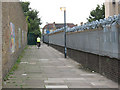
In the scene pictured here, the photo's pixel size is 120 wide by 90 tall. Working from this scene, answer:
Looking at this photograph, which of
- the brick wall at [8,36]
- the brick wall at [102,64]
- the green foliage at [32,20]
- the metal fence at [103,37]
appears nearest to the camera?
the brick wall at [102,64]

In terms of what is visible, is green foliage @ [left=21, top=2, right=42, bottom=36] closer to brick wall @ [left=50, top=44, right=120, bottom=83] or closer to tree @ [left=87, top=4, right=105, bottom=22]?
tree @ [left=87, top=4, right=105, bottom=22]

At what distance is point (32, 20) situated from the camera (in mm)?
61250

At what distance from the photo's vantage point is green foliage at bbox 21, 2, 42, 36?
5950cm

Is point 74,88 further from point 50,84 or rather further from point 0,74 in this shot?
point 0,74

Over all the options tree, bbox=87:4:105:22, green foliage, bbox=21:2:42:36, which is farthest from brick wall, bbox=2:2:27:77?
tree, bbox=87:4:105:22

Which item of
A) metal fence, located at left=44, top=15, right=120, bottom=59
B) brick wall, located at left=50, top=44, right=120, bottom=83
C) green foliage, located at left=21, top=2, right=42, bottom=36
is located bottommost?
brick wall, located at left=50, top=44, right=120, bottom=83

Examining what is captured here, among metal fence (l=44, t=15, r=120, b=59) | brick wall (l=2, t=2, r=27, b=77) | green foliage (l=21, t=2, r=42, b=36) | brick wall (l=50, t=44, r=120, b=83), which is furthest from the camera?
green foliage (l=21, t=2, r=42, b=36)

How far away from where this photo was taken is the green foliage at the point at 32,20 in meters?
59.5

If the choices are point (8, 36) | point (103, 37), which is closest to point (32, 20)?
point (8, 36)

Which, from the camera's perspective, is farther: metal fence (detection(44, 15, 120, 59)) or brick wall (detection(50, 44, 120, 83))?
metal fence (detection(44, 15, 120, 59))

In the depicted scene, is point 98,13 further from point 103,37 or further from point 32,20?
point 103,37

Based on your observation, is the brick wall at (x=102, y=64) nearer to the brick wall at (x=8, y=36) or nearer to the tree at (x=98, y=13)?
the brick wall at (x=8, y=36)

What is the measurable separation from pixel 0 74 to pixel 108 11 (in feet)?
122

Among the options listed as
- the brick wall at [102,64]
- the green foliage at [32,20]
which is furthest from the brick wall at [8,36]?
the green foliage at [32,20]
